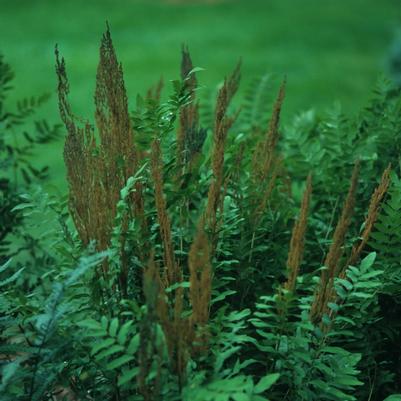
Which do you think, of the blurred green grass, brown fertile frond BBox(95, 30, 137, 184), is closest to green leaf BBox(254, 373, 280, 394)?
brown fertile frond BBox(95, 30, 137, 184)

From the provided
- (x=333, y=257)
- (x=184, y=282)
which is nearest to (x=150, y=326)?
(x=184, y=282)

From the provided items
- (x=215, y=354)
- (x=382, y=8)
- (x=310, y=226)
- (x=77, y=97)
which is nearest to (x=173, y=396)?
(x=215, y=354)

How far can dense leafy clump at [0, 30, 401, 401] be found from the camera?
7.61ft

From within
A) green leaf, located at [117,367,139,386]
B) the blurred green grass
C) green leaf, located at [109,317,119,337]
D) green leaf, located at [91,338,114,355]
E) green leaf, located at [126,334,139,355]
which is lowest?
the blurred green grass

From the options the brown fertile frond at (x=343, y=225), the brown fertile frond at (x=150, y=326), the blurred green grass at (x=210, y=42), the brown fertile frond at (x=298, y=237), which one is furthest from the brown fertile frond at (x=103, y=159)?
the blurred green grass at (x=210, y=42)

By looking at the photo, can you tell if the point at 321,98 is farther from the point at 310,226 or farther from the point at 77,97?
the point at 310,226

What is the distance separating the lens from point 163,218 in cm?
248

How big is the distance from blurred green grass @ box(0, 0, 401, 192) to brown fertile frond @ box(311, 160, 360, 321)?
20.0ft

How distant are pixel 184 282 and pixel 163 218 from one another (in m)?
0.21

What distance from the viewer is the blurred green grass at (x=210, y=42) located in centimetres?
1123

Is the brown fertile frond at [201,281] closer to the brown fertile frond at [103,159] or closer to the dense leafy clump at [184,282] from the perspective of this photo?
the dense leafy clump at [184,282]

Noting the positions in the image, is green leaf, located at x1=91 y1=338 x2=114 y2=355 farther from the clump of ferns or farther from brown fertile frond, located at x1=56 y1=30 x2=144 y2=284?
brown fertile frond, located at x1=56 y1=30 x2=144 y2=284

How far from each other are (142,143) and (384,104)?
58.2 inches

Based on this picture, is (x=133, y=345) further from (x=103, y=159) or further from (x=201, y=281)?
(x=103, y=159)
